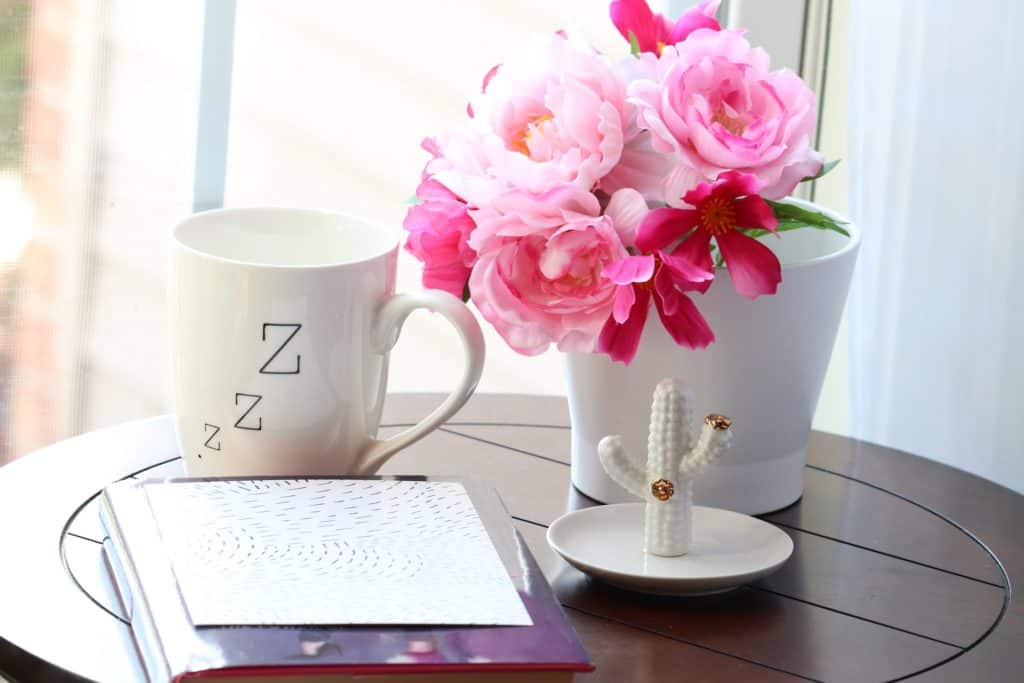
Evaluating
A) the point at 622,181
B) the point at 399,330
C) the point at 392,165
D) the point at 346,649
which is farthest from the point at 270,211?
the point at 392,165

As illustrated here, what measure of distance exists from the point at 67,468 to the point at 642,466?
1.21 ft

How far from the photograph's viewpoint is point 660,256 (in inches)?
29.3

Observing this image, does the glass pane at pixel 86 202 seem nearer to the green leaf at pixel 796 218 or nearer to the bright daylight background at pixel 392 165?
the bright daylight background at pixel 392 165

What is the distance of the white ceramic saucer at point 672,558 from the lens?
73 cm

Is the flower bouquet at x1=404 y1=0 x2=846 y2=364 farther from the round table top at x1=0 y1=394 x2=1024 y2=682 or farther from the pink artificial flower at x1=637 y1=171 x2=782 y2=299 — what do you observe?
the round table top at x1=0 y1=394 x2=1024 y2=682

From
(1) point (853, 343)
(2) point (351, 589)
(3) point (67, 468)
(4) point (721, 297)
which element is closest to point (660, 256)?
(4) point (721, 297)

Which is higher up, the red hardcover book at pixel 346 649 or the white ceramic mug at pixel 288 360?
the white ceramic mug at pixel 288 360

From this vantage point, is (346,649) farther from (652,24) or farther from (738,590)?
(652,24)

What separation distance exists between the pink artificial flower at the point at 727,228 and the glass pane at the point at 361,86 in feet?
4.81

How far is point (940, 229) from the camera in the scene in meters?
1.34

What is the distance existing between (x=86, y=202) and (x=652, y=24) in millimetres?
1433

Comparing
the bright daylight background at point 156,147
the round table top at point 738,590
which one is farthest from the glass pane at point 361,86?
→ the round table top at point 738,590

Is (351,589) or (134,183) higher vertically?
(134,183)

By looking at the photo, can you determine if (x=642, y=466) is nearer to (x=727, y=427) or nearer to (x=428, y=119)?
(x=727, y=427)
